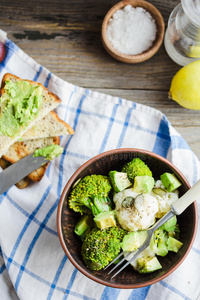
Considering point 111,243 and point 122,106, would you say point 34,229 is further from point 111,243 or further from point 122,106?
point 122,106

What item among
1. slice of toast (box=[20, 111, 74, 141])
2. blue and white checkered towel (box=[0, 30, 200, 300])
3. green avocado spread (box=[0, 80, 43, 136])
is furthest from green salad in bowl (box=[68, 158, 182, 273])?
green avocado spread (box=[0, 80, 43, 136])

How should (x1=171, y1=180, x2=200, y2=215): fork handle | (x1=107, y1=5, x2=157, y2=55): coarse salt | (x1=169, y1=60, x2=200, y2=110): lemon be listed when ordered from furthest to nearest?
(x1=107, y1=5, x2=157, y2=55): coarse salt → (x1=169, y1=60, x2=200, y2=110): lemon → (x1=171, y1=180, x2=200, y2=215): fork handle

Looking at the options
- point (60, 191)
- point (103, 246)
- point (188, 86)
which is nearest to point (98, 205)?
point (103, 246)

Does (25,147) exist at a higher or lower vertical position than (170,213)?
higher

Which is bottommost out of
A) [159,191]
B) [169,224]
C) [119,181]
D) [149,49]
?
[169,224]

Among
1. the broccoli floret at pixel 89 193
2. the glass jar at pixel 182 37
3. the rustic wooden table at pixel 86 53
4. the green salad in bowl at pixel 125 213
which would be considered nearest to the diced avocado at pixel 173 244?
the green salad in bowl at pixel 125 213

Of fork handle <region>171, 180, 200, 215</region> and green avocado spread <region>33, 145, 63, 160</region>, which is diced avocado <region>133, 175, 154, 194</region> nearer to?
fork handle <region>171, 180, 200, 215</region>

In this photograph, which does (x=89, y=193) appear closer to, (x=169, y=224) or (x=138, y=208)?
(x=138, y=208)
